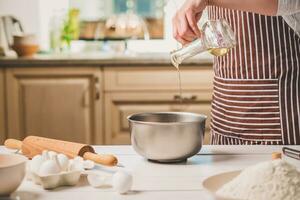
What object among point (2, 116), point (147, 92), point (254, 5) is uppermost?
point (254, 5)

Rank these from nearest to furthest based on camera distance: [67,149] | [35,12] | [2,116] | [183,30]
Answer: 1. [67,149]
2. [183,30]
3. [2,116]
4. [35,12]

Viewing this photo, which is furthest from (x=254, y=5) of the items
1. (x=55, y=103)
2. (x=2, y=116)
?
(x=2, y=116)

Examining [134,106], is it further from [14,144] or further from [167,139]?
[167,139]

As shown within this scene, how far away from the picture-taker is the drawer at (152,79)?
3.03 m

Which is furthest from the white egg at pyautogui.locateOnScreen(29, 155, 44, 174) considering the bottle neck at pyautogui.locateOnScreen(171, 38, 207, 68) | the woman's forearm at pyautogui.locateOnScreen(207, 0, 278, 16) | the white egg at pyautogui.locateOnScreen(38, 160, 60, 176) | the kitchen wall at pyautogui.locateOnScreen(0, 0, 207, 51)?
the kitchen wall at pyautogui.locateOnScreen(0, 0, 207, 51)

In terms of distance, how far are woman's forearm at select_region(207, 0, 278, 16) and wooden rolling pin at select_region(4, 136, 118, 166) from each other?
49 centimetres

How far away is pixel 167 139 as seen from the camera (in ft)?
4.27

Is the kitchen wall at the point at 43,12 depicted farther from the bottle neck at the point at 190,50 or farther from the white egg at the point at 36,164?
the white egg at the point at 36,164

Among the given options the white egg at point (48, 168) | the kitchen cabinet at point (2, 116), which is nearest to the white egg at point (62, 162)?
the white egg at point (48, 168)

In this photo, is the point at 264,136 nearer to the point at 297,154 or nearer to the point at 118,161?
the point at 297,154

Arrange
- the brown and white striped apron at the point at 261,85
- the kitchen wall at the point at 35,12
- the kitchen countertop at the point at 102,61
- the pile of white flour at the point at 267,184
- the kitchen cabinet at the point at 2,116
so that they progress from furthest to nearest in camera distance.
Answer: the kitchen wall at the point at 35,12
the kitchen cabinet at the point at 2,116
the kitchen countertop at the point at 102,61
the brown and white striped apron at the point at 261,85
the pile of white flour at the point at 267,184

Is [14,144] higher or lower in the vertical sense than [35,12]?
lower

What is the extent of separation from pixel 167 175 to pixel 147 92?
1840mm

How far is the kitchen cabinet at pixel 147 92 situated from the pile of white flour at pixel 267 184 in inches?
79.9
